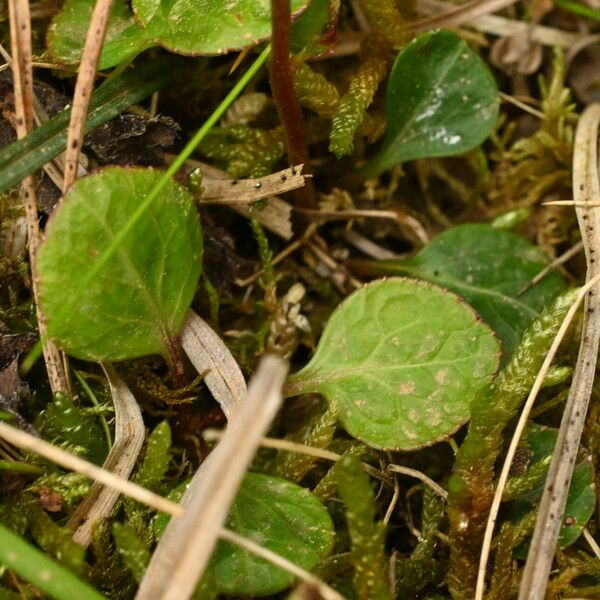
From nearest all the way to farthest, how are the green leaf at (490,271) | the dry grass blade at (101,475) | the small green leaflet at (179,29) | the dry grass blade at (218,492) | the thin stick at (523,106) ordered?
the dry grass blade at (218,492)
the dry grass blade at (101,475)
the small green leaflet at (179,29)
the green leaf at (490,271)
the thin stick at (523,106)

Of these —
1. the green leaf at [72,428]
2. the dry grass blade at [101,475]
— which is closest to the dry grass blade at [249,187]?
the green leaf at [72,428]

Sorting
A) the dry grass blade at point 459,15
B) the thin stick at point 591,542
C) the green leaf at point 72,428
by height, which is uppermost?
the dry grass blade at point 459,15

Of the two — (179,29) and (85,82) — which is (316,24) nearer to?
(179,29)

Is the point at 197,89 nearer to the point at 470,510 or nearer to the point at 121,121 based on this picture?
the point at 121,121

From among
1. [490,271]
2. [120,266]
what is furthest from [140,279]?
[490,271]

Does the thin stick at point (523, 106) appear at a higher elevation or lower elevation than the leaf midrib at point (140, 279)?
lower

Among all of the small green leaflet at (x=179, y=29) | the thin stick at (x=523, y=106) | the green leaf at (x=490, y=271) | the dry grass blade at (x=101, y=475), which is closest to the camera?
the dry grass blade at (x=101, y=475)

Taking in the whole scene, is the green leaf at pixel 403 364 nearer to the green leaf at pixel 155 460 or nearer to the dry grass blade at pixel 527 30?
the green leaf at pixel 155 460
